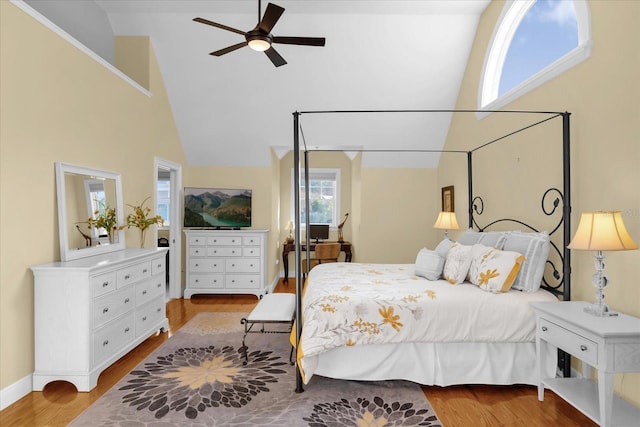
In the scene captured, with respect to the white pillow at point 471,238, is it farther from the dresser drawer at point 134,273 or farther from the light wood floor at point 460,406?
the dresser drawer at point 134,273

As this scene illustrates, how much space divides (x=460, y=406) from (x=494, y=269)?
1.04 m

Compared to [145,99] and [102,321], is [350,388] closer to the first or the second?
[102,321]

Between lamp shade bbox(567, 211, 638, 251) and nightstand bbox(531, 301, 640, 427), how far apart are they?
43 cm

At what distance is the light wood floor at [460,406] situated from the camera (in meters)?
2.29

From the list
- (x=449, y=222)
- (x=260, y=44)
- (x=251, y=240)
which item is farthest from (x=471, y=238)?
(x=251, y=240)

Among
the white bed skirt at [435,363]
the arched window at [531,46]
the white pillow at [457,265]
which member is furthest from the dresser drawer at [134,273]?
the arched window at [531,46]

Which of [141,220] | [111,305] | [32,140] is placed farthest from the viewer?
[141,220]

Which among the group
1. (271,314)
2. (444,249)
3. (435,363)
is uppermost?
(444,249)

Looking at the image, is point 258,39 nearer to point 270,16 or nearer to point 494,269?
point 270,16

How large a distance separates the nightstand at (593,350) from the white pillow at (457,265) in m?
0.67

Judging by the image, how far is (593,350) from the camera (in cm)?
198

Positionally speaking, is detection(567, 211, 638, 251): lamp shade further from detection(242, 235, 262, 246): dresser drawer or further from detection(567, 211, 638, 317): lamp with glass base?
detection(242, 235, 262, 246): dresser drawer

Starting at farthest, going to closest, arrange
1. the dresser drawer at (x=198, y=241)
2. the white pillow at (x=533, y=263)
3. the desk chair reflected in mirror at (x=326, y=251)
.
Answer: the desk chair reflected in mirror at (x=326, y=251) → the dresser drawer at (x=198, y=241) → the white pillow at (x=533, y=263)

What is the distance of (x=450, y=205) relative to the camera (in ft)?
17.2
